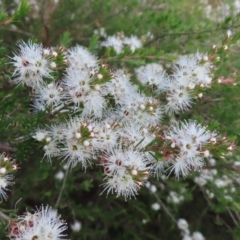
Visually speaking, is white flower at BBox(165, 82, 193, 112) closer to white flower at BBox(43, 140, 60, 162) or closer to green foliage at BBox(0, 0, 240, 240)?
green foliage at BBox(0, 0, 240, 240)

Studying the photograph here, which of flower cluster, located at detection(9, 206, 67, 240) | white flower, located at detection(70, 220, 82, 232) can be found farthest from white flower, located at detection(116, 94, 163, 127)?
white flower, located at detection(70, 220, 82, 232)

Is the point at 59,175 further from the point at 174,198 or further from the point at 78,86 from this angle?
the point at 78,86

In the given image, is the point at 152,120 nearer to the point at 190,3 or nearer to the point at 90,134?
the point at 90,134

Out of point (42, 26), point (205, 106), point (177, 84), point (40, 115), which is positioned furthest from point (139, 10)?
point (40, 115)

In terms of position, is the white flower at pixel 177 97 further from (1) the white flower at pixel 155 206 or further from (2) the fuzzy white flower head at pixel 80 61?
(1) the white flower at pixel 155 206

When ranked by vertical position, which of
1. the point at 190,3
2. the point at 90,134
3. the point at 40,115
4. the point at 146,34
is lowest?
the point at 90,134

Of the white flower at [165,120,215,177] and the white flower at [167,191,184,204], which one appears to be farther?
the white flower at [167,191,184,204]

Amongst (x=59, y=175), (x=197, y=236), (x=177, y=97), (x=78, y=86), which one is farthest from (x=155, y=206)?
(x=78, y=86)

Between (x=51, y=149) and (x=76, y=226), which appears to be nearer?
(x=51, y=149)
